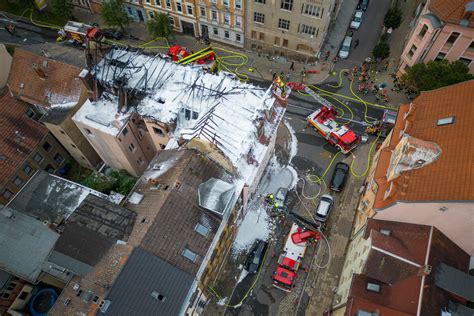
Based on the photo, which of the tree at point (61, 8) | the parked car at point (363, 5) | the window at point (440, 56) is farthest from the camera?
the parked car at point (363, 5)

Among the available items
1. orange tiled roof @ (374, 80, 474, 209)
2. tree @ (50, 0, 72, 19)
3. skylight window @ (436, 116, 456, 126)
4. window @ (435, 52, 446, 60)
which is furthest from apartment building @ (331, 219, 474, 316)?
tree @ (50, 0, 72, 19)

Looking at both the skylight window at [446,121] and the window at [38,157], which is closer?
the skylight window at [446,121]

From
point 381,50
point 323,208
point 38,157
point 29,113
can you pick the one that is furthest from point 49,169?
point 381,50

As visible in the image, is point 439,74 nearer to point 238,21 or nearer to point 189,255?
point 238,21

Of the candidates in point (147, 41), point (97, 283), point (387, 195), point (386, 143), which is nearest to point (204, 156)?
point (97, 283)

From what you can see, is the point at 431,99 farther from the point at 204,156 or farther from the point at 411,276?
the point at 204,156

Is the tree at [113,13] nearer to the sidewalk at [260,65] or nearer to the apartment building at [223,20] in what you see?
the sidewalk at [260,65]

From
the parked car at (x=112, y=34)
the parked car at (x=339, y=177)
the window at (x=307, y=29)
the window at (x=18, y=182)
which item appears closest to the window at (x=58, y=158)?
the window at (x=18, y=182)
